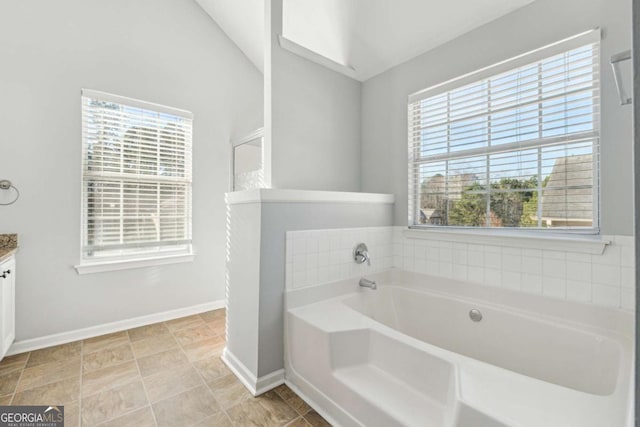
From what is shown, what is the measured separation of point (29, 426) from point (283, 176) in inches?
→ 79.9

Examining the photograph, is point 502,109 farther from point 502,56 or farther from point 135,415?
point 135,415

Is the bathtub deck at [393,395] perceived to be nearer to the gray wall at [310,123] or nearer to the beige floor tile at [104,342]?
the gray wall at [310,123]

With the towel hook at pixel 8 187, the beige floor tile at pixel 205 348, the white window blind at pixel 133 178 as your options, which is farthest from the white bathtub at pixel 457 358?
A: the towel hook at pixel 8 187

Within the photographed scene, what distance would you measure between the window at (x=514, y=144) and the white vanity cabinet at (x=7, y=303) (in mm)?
2966

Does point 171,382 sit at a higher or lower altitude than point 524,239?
lower

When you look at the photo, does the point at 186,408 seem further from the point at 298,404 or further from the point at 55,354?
the point at 55,354

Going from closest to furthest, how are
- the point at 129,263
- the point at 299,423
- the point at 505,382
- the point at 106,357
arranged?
the point at 505,382 → the point at 299,423 → the point at 106,357 → the point at 129,263

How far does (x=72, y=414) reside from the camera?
5.10 feet

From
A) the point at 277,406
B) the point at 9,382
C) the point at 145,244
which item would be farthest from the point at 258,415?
the point at 145,244

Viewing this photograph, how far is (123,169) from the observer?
2705mm

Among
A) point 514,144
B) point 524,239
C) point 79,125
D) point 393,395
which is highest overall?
point 79,125

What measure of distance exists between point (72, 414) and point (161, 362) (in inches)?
22.5

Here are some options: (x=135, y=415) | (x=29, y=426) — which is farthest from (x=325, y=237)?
(x=29, y=426)

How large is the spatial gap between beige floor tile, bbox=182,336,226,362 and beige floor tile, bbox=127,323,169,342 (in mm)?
426
